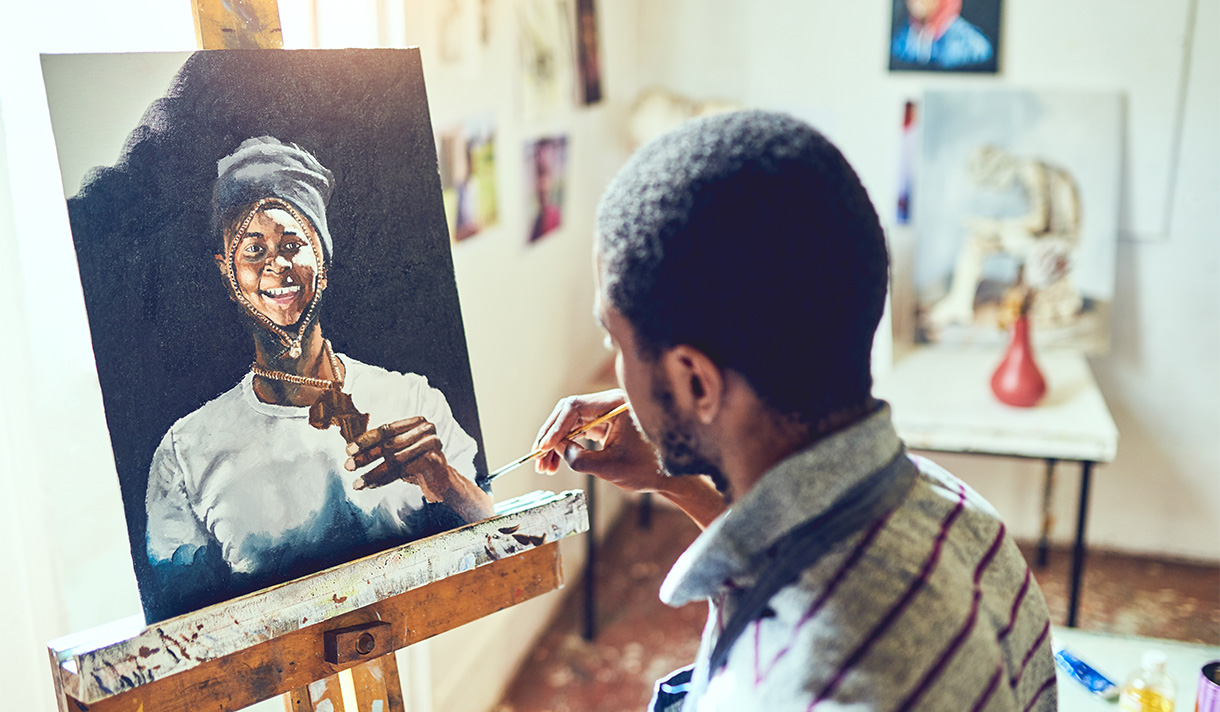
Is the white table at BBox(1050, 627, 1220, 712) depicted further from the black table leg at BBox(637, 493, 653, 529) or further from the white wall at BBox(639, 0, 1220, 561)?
the black table leg at BBox(637, 493, 653, 529)

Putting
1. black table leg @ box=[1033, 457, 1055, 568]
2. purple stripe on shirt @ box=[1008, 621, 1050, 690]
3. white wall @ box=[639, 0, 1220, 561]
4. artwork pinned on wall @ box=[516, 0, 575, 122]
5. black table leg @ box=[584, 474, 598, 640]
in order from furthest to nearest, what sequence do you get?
black table leg @ box=[1033, 457, 1055, 568], white wall @ box=[639, 0, 1220, 561], black table leg @ box=[584, 474, 598, 640], artwork pinned on wall @ box=[516, 0, 575, 122], purple stripe on shirt @ box=[1008, 621, 1050, 690]

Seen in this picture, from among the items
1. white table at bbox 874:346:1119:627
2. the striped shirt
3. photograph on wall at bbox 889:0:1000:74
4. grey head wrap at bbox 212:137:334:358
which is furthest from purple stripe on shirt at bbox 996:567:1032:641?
photograph on wall at bbox 889:0:1000:74

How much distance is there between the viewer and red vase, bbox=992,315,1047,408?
89.9 inches

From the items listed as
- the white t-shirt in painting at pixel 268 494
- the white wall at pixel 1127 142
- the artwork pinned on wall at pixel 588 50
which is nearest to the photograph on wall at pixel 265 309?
the white t-shirt in painting at pixel 268 494

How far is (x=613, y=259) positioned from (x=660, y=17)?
2.38 meters

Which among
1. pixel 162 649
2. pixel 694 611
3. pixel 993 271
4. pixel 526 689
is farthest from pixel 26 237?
pixel 993 271

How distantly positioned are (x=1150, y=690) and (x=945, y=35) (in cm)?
197

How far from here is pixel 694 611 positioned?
8.60 feet

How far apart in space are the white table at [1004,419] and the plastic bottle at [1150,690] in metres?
0.98

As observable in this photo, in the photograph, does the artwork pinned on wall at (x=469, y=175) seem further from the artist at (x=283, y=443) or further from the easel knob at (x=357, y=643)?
the easel knob at (x=357, y=643)

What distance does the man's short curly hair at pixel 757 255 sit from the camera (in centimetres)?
66

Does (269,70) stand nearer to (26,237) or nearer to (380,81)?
(380,81)

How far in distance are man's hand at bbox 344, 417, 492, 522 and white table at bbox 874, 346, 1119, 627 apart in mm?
1357

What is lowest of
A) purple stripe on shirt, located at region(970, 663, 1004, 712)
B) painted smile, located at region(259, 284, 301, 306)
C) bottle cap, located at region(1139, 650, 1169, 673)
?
bottle cap, located at region(1139, 650, 1169, 673)
